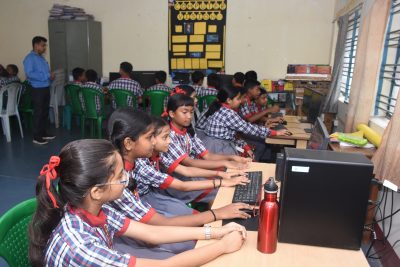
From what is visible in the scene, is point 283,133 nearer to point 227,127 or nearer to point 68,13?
point 227,127

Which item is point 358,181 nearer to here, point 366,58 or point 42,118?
point 366,58

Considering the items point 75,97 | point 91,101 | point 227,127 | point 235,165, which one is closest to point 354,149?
point 235,165

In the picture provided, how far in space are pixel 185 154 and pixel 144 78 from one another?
375 cm

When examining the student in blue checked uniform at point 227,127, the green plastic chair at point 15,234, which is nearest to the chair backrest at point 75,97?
the student in blue checked uniform at point 227,127

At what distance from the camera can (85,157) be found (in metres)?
1.08

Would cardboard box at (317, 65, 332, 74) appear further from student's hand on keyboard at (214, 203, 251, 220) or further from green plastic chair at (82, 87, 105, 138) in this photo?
student's hand on keyboard at (214, 203, 251, 220)

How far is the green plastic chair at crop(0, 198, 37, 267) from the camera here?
1.14 m

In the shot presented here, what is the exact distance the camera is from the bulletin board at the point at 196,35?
5.93 m

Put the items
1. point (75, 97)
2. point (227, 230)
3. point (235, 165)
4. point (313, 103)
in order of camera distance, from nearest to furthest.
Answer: point (227, 230) → point (235, 165) → point (313, 103) → point (75, 97)

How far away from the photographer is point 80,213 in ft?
3.53

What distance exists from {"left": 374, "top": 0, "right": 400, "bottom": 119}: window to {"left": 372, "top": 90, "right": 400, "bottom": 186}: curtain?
866 mm

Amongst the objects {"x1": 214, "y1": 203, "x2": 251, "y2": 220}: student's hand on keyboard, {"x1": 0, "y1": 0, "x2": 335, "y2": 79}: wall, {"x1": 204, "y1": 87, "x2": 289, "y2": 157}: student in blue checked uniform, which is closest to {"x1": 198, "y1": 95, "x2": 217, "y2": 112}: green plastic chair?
{"x1": 0, "y1": 0, "x2": 335, "y2": 79}: wall

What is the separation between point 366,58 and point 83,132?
13.0 feet

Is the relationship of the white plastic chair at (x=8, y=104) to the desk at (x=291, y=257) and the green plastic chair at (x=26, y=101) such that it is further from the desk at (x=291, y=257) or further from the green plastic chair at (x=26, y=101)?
the desk at (x=291, y=257)
